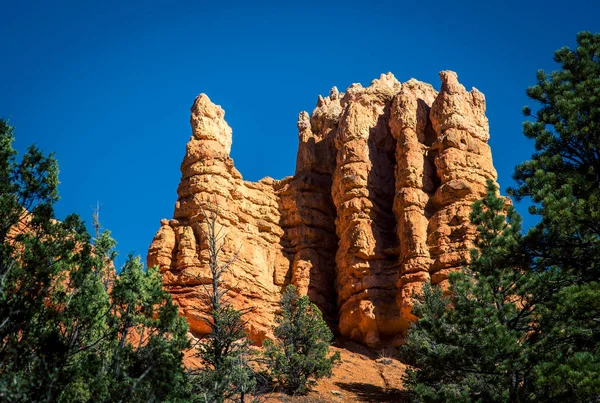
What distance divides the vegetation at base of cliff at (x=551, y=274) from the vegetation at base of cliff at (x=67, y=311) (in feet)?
26.3

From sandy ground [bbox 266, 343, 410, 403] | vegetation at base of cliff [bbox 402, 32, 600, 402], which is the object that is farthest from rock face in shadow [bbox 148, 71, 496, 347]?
vegetation at base of cliff [bbox 402, 32, 600, 402]

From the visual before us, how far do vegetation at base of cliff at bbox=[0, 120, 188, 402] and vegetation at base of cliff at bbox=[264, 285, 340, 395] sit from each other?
45.6 feet

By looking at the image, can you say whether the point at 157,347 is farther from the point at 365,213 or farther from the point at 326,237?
the point at 326,237

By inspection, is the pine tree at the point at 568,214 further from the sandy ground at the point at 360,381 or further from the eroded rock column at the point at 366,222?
the eroded rock column at the point at 366,222

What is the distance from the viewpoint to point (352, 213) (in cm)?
4353

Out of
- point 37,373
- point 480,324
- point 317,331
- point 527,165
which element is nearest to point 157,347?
point 37,373

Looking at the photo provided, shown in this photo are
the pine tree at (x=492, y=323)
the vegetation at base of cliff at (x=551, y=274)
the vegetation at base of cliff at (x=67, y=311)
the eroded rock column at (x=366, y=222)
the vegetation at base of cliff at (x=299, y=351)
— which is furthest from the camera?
the eroded rock column at (x=366, y=222)

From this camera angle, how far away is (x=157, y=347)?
550 inches

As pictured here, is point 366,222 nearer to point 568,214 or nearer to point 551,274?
point 551,274

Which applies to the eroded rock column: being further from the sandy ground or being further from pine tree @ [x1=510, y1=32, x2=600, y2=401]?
pine tree @ [x1=510, y1=32, x2=600, y2=401]

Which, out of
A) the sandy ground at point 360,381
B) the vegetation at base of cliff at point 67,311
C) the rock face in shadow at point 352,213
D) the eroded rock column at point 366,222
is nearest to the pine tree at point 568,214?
the vegetation at base of cliff at point 67,311

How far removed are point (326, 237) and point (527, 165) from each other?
104ft

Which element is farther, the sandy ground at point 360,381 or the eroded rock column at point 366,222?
the eroded rock column at point 366,222

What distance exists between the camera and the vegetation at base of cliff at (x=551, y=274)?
45.1 feet
